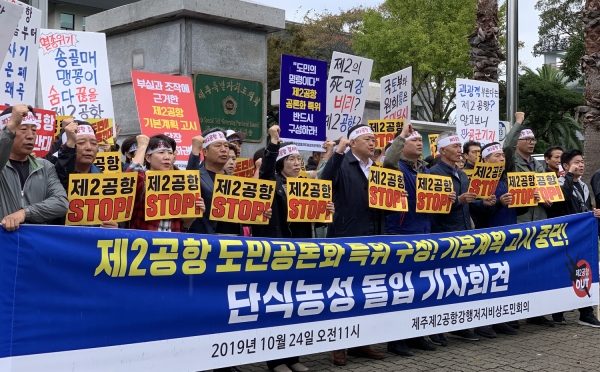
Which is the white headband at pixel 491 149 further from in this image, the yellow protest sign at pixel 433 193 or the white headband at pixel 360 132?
the white headband at pixel 360 132

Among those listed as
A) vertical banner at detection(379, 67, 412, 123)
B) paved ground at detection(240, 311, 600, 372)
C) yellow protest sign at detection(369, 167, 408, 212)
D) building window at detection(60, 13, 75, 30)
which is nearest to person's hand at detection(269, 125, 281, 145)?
yellow protest sign at detection(369, 167, 408, 212)

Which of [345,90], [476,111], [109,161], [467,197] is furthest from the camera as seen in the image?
[476,111]

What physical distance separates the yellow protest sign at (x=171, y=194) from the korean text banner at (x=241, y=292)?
12.0 inches

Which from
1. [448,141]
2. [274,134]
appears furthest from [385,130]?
[274,134]

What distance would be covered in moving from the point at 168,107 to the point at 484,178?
12.4 ft

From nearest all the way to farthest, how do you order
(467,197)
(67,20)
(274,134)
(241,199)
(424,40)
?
(241,199) < (274,134) < (467,197) < (424,40) < (67,20)

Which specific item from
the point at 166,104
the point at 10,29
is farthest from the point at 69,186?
the point at 166,104

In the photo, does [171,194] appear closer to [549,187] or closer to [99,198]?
[99,198]

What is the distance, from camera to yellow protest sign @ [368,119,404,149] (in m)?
8.25

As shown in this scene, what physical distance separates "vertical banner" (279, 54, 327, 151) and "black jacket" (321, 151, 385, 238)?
1.85 m

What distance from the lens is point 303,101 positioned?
8.81m

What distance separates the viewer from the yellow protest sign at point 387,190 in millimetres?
6691

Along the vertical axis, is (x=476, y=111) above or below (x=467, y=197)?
above

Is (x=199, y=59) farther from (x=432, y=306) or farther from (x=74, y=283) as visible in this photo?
(x=74, y=283)
